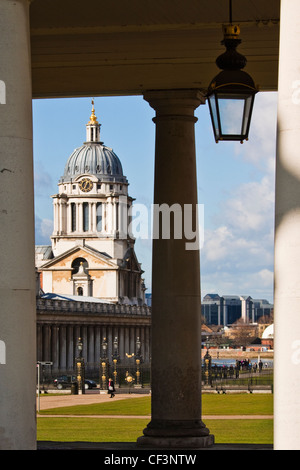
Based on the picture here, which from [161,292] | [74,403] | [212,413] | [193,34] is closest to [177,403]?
[161,292]

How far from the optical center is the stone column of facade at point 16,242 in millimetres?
16734

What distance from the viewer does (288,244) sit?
15.9 meters

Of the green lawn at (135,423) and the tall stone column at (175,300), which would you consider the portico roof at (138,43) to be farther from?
the green lawn at (135,423)

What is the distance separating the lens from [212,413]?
3706 inches

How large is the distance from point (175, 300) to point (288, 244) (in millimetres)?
12896

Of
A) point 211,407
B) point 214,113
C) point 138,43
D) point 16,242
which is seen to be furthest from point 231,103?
point 211,407

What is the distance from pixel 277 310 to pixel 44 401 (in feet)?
365

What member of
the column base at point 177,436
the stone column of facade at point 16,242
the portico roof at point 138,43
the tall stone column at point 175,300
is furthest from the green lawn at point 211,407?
the stone column of facade at point 16,242

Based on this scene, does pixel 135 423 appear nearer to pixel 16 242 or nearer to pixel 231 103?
pixel 231 103

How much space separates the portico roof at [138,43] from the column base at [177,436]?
7.48 metres

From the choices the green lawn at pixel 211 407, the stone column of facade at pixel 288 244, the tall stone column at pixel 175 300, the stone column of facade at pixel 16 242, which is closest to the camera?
the stone column of facade at pixel 288 244

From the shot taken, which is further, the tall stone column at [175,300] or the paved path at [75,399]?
the paved path at [75,399]

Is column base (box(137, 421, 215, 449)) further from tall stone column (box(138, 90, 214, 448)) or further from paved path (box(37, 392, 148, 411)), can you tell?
paved path (box(37, 392, 148, 411))
